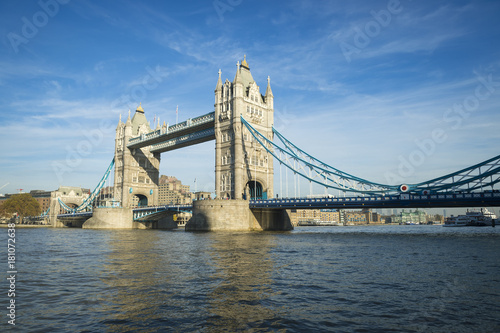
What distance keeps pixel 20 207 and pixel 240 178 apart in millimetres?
82574

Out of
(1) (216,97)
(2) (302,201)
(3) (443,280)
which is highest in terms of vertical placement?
(1) (216,97)

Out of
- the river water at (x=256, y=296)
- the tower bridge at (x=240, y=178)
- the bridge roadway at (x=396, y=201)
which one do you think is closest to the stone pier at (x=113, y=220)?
the tower bridge at (x=240, y=178)

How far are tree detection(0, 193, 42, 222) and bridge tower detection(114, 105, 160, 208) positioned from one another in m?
35.2

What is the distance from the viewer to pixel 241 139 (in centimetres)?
6506

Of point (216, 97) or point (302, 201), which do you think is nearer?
point (302, 201)

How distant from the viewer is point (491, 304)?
1097 cm

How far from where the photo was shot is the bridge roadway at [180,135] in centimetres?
7394

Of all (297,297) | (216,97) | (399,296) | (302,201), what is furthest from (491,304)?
(216,97)

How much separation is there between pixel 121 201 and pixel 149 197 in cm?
744

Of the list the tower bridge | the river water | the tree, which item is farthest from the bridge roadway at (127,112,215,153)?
the river water

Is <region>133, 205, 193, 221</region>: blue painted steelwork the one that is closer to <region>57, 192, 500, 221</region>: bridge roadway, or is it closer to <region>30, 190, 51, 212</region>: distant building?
<region>57, 192, 500, 221</region>: bridge roadway

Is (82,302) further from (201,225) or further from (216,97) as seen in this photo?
(216,97)

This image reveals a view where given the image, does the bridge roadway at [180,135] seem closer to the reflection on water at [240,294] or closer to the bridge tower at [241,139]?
the bridge tower at [241,139]

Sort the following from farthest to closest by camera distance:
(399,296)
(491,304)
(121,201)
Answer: (121,201) < (399,296) < (491,304)
